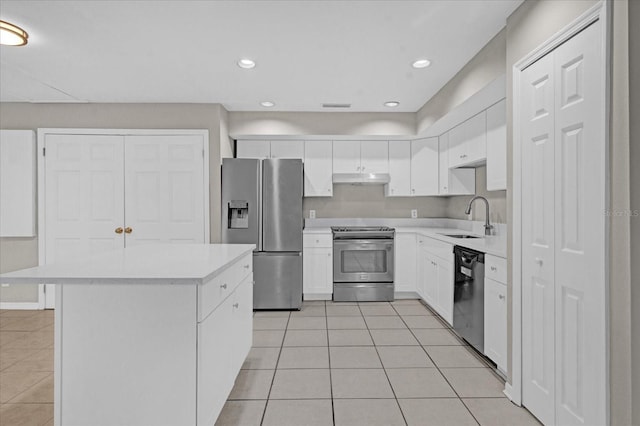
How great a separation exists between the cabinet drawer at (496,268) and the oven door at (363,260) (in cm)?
183

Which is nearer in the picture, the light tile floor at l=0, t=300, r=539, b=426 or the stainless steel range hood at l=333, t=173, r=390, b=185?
the light tile floor at l=0, t=300, r=539, b=426

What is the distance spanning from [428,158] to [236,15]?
313cm

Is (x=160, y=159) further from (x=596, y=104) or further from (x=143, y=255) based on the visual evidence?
(x=596, y=104)

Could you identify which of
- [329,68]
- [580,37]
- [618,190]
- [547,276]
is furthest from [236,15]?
[547,276]

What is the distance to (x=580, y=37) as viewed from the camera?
158 cm

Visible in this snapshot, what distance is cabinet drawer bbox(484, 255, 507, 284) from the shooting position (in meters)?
2.35

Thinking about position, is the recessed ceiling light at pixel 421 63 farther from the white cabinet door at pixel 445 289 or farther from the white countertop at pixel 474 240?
the white cabinet door at pixel 445 289

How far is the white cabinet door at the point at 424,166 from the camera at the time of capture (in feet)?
14.8

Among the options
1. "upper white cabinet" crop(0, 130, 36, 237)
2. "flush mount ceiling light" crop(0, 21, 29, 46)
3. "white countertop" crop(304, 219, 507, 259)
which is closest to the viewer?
"flush mount ceiling light" crop(0, 21, 29, 46)

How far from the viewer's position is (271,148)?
463 cm

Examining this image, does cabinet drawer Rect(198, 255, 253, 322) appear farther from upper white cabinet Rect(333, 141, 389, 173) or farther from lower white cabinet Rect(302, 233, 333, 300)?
upper white cabinet Rect(333, 141, 389, 173)

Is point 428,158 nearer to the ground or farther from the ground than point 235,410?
farther from the ground

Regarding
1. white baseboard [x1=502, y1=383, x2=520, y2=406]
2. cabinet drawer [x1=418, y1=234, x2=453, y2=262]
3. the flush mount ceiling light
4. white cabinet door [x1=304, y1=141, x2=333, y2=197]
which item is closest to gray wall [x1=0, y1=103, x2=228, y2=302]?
white cabinet door [x1=304, y1=141, x2=333, y2=197]

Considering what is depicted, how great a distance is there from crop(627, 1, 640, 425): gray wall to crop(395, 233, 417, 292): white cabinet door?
10.2ft
